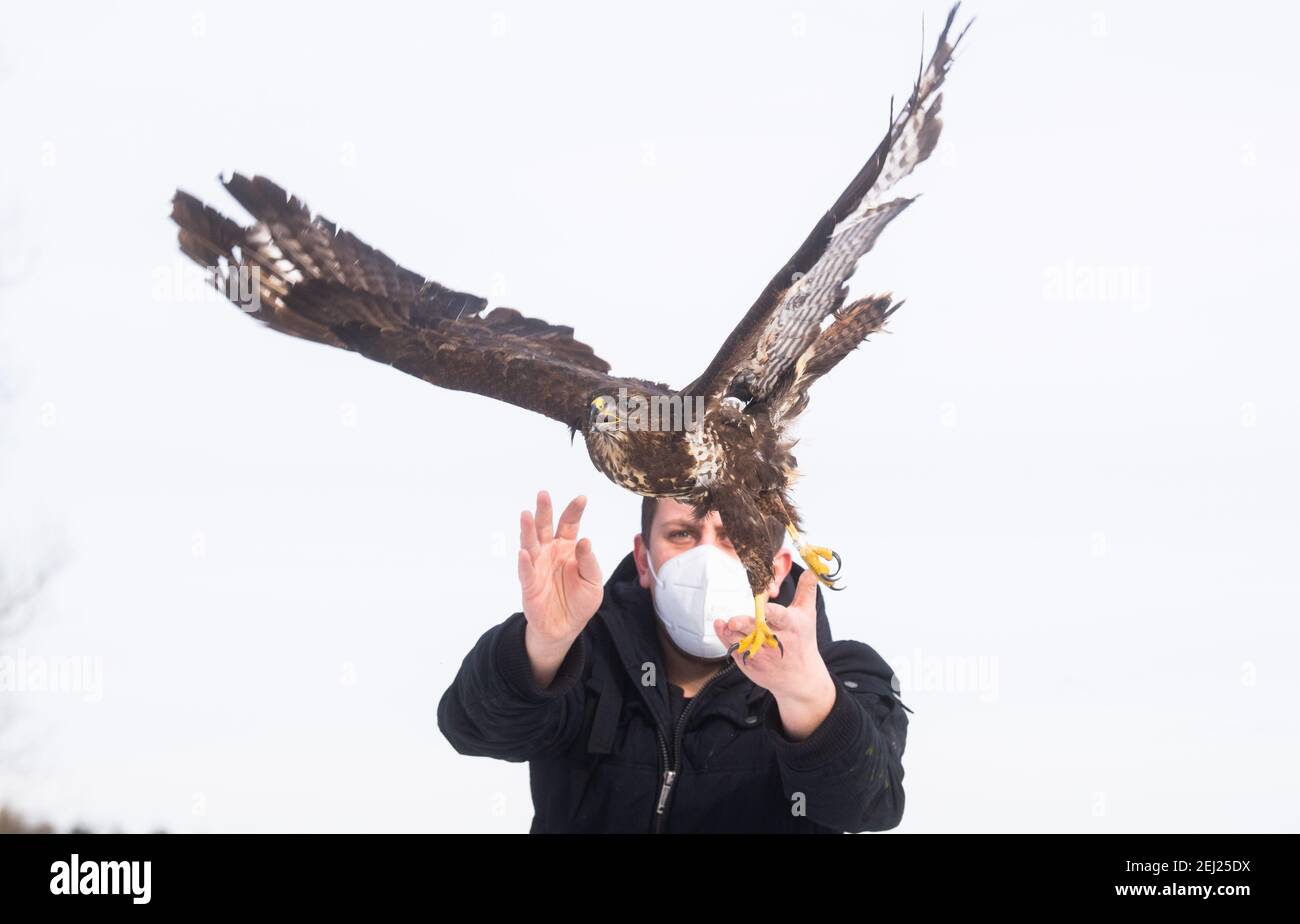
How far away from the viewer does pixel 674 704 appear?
4520mm

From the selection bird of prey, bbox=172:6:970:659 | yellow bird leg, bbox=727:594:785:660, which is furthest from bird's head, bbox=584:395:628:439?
yellow bird leg, bbox=727:594:785:660

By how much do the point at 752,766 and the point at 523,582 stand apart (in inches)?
43.8

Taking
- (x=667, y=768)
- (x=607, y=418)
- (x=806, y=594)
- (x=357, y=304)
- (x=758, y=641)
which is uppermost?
(x=357, y=304)

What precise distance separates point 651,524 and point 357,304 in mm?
1846

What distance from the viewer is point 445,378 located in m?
5.36

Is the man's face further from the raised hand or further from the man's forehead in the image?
the raised hand

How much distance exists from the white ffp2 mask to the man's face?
56mm

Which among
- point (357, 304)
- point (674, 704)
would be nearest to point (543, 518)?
point (674, 704)

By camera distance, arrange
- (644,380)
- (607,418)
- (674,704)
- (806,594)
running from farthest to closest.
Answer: (644,380) < (607,418) < (674,704) < (806,594)

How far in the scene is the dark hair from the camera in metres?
5.03

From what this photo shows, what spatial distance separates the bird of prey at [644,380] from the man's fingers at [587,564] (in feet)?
1.82

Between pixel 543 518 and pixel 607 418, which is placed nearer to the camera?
pixel 543 518

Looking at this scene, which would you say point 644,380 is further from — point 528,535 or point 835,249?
point 528,535

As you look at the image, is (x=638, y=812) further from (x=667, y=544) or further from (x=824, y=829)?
(x=667, y=544)
